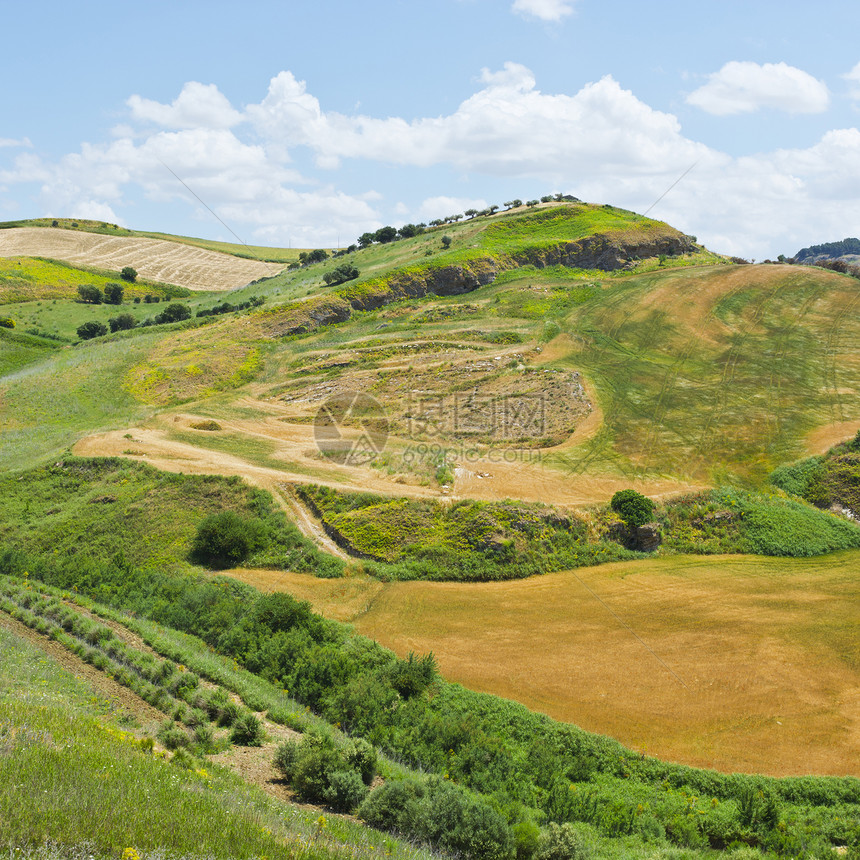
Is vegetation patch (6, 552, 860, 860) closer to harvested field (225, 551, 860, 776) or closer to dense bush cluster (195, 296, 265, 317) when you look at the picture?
harvested field (225, 551, 860, 776)

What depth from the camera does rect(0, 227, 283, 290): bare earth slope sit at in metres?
98.9

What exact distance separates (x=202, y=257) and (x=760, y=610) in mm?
119276

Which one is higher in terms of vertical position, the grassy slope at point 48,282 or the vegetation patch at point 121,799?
the grassy slope at point 48,282

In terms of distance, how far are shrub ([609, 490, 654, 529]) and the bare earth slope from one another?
86626mm

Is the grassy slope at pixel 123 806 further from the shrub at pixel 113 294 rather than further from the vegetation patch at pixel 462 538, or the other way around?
the shrub at pixel 113 294

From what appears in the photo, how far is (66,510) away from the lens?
28922 millimetres

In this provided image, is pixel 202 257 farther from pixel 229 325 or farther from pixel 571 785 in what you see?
pixel 571 785

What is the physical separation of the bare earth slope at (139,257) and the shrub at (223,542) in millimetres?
81658

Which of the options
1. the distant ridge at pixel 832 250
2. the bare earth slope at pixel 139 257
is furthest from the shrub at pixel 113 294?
the distant ridge at pixel 832 250

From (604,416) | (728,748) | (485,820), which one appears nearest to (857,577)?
(728,748)

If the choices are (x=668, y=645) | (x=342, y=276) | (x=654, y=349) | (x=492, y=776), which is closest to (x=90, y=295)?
(x=342, y=276)

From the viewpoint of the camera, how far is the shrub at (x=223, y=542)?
989 inches

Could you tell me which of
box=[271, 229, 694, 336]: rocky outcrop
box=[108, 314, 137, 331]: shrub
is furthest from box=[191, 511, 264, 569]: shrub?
box=[108, 314, 137, 331]: shrub

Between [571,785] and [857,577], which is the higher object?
[857,577]
